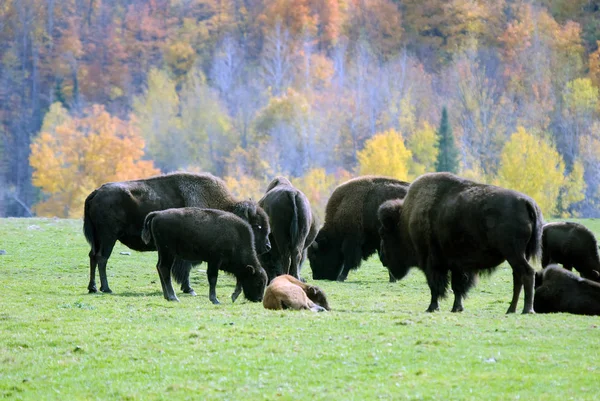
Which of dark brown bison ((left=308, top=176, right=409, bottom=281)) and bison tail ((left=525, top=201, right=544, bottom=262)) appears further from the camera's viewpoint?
dark brown bison ((left=308, top=176, right=409, bottom=281))

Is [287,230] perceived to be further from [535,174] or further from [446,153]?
[446,153]

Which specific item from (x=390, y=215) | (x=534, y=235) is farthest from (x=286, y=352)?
(x=390, y=215)

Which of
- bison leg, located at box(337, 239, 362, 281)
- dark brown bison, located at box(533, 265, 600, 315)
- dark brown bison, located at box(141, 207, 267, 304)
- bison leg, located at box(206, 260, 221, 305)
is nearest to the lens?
dark brown bison, located at box(533, 265, 600, 315)

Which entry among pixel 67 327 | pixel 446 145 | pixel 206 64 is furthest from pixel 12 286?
pixel 206 64

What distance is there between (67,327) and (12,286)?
5.77 m

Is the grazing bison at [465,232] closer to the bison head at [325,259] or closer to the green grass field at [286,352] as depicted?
the green grass field at [286,352]

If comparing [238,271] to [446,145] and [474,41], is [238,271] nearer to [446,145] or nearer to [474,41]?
[446,145]

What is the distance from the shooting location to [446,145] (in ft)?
255

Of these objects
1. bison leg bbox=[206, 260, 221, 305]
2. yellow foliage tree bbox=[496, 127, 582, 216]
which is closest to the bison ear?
bison leg bbox=[206, 260, 221, 305]

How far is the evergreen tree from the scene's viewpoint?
251 ft

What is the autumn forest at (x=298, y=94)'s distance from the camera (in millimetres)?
79688

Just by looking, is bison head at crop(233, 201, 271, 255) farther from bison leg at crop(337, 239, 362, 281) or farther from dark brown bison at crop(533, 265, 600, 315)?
dark brown bison at crop(533, 265, 600, 315)

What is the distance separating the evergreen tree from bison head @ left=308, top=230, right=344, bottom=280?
54.3 meters

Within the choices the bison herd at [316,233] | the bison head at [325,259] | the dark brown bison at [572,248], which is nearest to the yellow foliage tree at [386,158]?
the bison head at [325,259]
